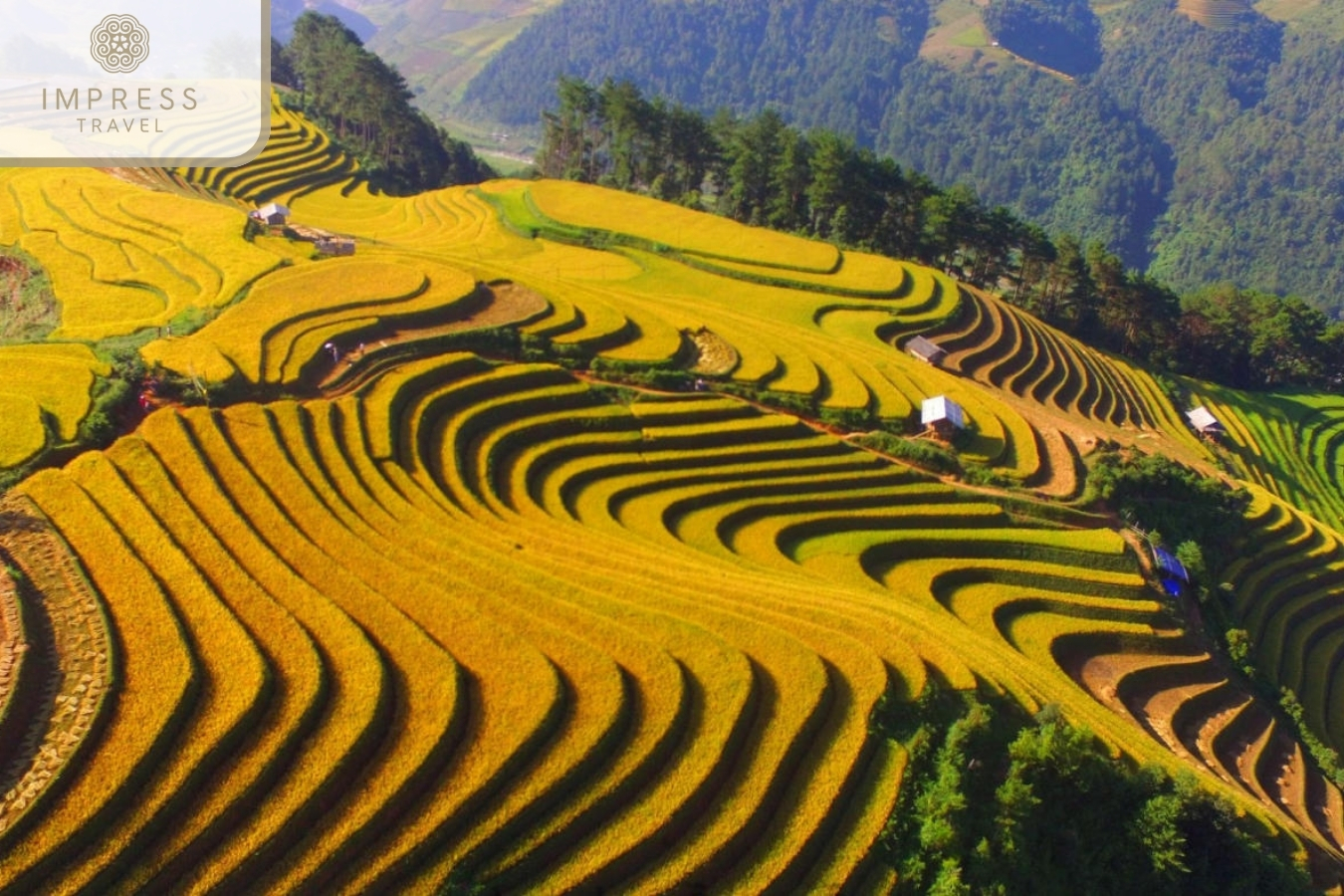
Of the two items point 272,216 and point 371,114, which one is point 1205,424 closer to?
point 272,216

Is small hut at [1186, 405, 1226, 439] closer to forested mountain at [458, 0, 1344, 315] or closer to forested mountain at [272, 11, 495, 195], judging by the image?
forested mountain at [272, 11, 495, 195]

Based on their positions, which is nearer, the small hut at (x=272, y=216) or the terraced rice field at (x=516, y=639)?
the terraced rice field at (x=516, y=639)

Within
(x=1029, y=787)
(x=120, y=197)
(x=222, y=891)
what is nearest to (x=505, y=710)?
(x=222, y=891)

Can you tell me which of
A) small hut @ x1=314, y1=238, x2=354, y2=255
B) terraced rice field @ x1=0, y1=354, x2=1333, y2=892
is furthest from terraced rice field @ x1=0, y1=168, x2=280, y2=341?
terraced rice field @ x1=0, y1=354, x2=1333, y2=892

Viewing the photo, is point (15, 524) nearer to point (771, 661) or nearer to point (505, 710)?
point (505, 710)

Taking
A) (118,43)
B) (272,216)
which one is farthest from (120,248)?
(118,43)

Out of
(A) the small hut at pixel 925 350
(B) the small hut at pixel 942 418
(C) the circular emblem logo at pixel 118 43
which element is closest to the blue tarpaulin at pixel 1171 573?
(B) the small hut at pixel 942 418

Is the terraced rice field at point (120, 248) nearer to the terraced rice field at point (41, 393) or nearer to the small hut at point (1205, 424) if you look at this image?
the terraced rice field at point (41, 393)
